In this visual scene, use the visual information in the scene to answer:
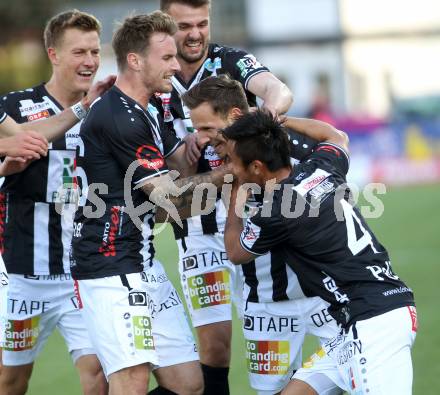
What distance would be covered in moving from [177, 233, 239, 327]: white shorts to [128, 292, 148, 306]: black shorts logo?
1484mm

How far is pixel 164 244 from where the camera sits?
1784 cm

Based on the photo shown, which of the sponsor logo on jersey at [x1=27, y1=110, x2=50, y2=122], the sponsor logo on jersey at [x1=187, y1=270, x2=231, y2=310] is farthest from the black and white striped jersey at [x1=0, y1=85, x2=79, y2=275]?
the sponsor logo on jersey at [x1=187, y1=270, x2=231, y2=310]

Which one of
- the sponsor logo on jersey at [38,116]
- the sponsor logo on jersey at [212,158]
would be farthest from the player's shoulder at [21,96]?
the sponsor logo on jersey at [212,158]

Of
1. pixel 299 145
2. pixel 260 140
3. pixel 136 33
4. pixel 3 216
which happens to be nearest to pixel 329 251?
pixel 260 140

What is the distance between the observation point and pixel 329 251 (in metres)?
5.71

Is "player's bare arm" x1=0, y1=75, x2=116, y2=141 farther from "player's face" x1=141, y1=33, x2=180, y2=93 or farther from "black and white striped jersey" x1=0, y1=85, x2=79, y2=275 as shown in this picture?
"player's face" x1=141, y1=33, x2=180, y2=93

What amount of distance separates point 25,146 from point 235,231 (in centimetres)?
159

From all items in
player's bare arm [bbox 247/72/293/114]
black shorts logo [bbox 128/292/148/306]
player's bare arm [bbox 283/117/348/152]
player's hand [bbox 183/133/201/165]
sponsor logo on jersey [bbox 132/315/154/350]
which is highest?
player's bare arm [bbox 247/72/293/114]

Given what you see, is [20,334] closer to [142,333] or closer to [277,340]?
[142,333]

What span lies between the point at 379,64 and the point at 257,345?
141ft

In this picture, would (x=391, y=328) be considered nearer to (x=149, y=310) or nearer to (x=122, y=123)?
(x=149, y=310)

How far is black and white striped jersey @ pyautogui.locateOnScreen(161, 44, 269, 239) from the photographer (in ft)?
23.5

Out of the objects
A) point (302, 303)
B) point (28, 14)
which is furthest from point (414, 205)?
point (28, 14)

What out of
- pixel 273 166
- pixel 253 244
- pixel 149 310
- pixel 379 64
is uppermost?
pixel 273 166
